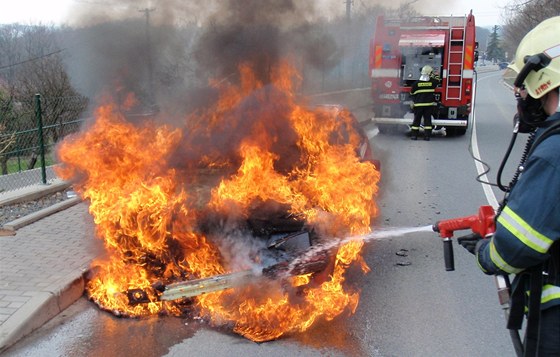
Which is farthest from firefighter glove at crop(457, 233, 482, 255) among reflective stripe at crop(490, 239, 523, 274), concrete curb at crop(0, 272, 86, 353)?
concrete curb at crop(0, 272, 86, 353)

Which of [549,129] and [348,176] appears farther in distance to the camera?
[348,176]

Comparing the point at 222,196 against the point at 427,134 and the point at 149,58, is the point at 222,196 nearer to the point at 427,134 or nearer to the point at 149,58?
the point at 149,58

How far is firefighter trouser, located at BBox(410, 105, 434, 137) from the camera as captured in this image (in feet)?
43.4

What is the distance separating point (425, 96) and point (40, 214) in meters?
10.0

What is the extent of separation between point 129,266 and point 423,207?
14.3 feet

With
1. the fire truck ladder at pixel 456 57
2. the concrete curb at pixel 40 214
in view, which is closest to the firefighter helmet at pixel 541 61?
the concrete curb at pixel 40 214

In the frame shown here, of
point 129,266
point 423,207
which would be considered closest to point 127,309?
point 129,266

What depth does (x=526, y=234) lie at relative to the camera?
5.66 feet

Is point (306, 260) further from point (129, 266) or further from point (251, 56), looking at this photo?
point (251, 56)

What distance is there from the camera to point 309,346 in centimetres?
346

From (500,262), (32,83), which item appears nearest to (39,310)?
(500,262)

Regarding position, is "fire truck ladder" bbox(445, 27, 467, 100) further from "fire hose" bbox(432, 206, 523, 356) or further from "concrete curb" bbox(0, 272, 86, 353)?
"fire hose" bbox(432, 206, 523, 356)

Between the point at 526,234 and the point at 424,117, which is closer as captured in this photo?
the point at 526,234

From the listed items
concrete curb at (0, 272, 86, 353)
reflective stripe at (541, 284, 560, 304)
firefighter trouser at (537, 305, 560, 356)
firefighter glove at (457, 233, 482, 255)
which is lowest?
concrete curb at (0, 272, 86, 353)
